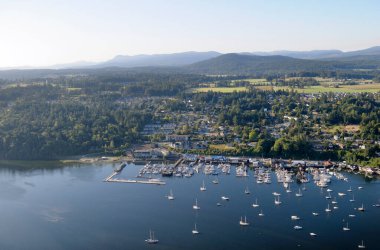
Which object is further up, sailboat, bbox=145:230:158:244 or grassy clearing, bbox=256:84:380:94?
grassy clearing, bbox=256:84:380:94

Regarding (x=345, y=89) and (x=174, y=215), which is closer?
(x=174, y=215)

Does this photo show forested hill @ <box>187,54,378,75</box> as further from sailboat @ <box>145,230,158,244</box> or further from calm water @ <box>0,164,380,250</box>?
sailboat @ <box>145,230,158,244</box>

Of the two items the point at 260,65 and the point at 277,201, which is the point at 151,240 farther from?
the point at 260,65

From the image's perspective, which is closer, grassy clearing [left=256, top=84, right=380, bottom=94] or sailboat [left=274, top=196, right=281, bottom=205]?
sailboat [left=274, top=196, right=281, bottom=205]

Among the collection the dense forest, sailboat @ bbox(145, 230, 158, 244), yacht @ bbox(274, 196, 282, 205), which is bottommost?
sailboat @ bbox(145, 230, 158, 244)

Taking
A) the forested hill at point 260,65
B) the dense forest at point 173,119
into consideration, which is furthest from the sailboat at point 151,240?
the forested hill at point 260,65

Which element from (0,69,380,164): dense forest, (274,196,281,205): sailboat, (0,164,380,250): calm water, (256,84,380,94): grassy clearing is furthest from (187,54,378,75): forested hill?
(274,196,281,205): sailboat

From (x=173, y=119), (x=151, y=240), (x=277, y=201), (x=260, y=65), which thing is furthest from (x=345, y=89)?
(x=260, y=65)
